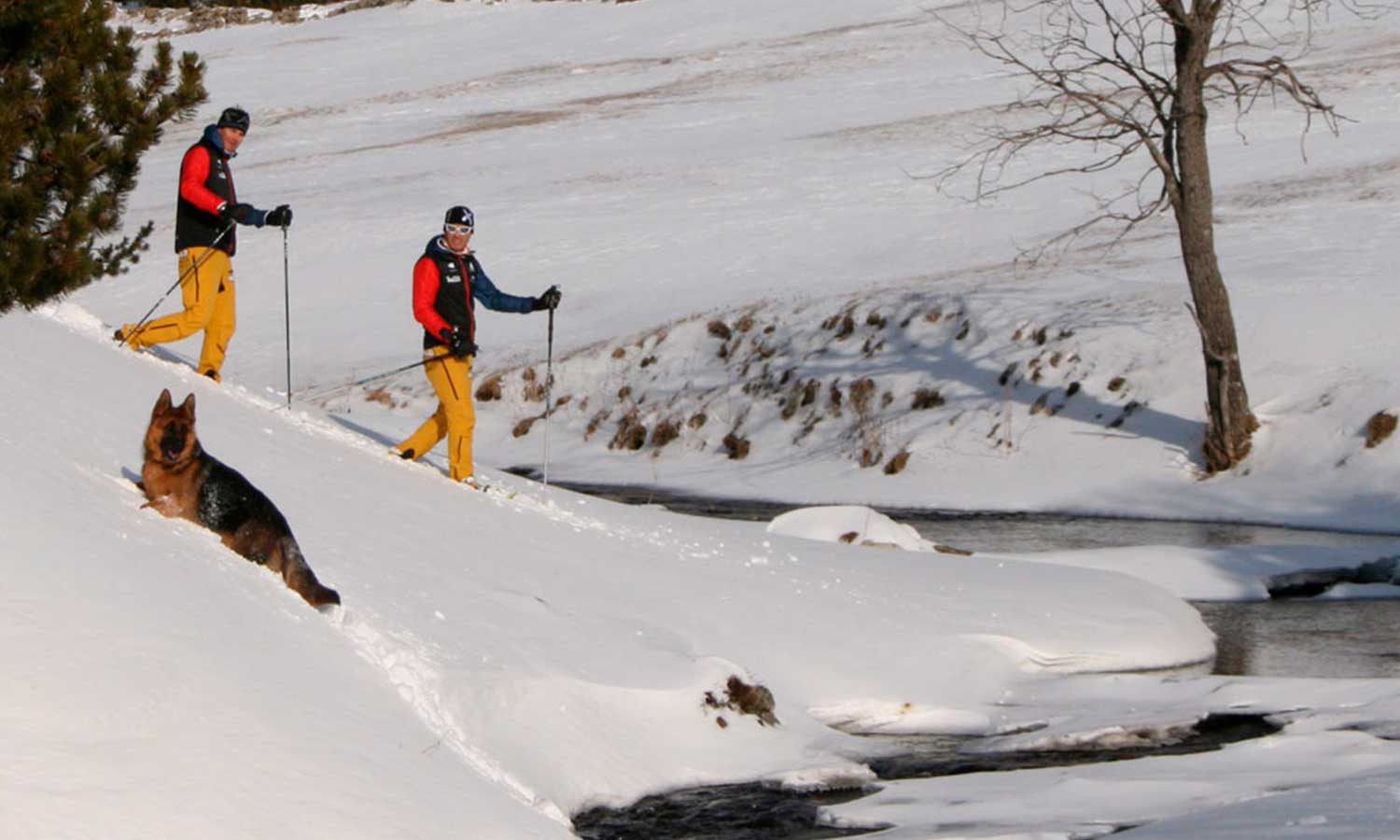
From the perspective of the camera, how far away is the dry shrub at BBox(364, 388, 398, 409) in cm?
2611

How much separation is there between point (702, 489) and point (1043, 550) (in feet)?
19.9

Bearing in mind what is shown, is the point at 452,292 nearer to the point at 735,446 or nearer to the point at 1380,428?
the point at 1380,428

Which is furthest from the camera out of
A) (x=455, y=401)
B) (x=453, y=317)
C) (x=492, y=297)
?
(x=492, y=297)

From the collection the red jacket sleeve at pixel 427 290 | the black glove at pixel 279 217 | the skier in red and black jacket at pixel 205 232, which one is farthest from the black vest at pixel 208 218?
the red jacket sleeve at pixel 427 290

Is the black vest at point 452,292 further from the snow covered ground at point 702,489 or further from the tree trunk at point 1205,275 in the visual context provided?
the tree trunk at point 1205,275

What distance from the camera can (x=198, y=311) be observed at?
42.0 ft

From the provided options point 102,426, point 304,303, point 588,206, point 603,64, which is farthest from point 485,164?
point 102,426

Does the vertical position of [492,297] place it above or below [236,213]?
below

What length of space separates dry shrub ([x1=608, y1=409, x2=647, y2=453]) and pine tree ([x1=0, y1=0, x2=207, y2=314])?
13.9m

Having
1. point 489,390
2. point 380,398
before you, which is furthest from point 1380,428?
point 380,398

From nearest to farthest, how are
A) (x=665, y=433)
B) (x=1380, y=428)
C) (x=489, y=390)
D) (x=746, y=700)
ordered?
(x=746, y=700), (x=1380, y=428), (x=665, y=433), (x=489, y=390)

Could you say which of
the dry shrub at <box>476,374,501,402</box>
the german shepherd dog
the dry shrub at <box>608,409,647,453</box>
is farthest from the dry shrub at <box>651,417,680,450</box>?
the german shepherd dog

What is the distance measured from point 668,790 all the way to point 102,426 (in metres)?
3.58

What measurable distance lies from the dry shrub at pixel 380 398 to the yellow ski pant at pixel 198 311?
513 inches
